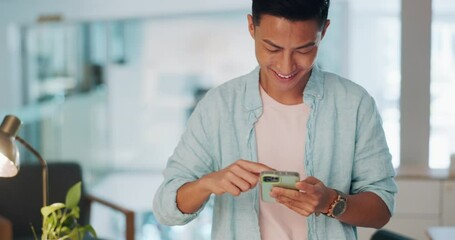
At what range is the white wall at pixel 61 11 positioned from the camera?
5.34 metres

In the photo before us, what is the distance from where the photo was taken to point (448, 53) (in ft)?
14.9

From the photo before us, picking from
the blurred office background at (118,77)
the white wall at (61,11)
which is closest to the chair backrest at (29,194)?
the blurred office background at (118,77)

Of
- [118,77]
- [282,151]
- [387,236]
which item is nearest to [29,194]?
[118,77]

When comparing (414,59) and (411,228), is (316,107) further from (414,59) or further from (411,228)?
(414,59)

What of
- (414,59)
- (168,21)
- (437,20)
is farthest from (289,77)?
(168,21)

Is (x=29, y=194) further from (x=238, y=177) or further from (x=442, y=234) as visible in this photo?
(x=238, y=177)

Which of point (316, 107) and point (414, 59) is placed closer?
point (316, 107)

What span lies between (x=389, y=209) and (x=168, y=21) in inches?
163

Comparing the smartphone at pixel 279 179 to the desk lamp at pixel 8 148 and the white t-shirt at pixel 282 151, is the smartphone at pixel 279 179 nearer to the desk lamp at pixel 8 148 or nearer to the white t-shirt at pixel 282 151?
the white t-shirt at pixel 282 151

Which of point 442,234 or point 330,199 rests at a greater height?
point 330,199

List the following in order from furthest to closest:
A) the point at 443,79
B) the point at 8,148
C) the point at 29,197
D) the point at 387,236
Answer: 1. the point at 443,79
2. the point at 29,197
3. the point at 387,236
4. the point at 8,148

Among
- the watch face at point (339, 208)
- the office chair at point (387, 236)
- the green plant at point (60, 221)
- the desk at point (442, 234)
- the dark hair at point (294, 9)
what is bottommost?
the desk at point (442, 234)

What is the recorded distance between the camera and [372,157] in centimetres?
156

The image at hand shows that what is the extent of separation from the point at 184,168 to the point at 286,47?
38 cm
